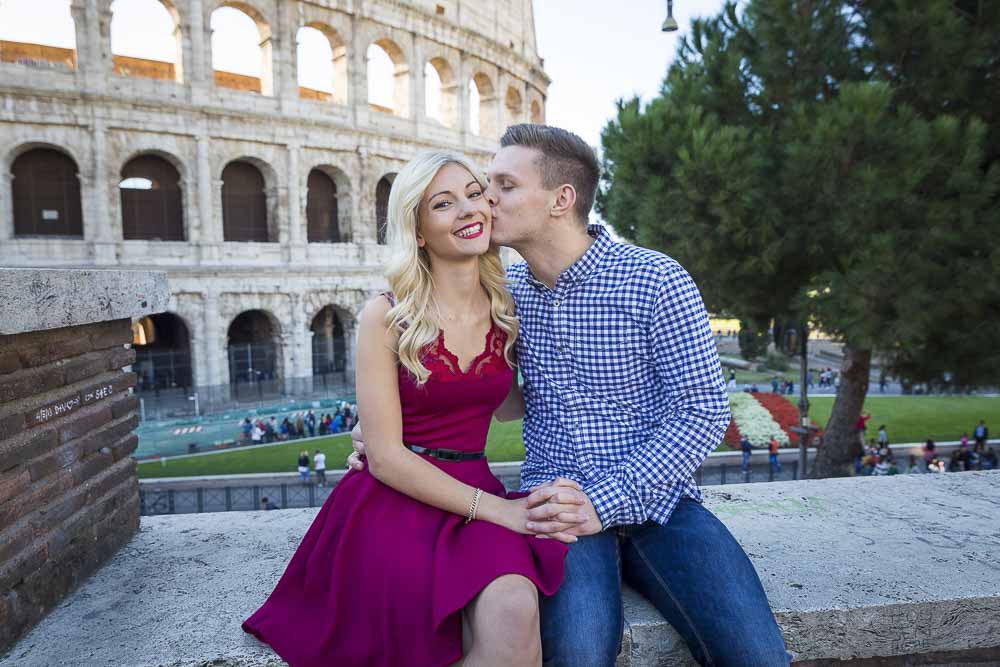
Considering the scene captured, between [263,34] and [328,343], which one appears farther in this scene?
[328,343]

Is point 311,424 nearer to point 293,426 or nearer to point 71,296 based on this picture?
point 293,426

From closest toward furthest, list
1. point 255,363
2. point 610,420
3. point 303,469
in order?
point 610,420 < point 303,469 < point 255,363

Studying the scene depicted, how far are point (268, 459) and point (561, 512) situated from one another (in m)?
14.4

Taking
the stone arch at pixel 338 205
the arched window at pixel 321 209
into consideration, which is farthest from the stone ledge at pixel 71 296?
the arched window at pixel 321 209

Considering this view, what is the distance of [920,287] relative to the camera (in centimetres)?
862

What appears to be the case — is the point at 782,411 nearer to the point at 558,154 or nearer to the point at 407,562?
the point at 558,154

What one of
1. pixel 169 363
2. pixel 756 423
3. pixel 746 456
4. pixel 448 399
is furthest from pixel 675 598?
pixel 169 363

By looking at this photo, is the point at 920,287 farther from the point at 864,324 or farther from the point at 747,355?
the point at 747,355

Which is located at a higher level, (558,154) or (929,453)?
(558,154)

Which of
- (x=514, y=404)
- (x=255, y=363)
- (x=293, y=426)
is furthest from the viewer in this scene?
(x=255, y=363)

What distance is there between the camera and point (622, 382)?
2.30 m

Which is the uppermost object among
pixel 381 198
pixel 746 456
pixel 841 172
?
pixel 381 198

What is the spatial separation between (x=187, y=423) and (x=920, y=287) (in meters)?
16.5

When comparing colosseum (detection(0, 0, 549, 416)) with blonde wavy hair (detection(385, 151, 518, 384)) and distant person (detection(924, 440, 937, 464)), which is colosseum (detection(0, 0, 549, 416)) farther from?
blonde wavy hair (detection(385, 151, 518, 384))
